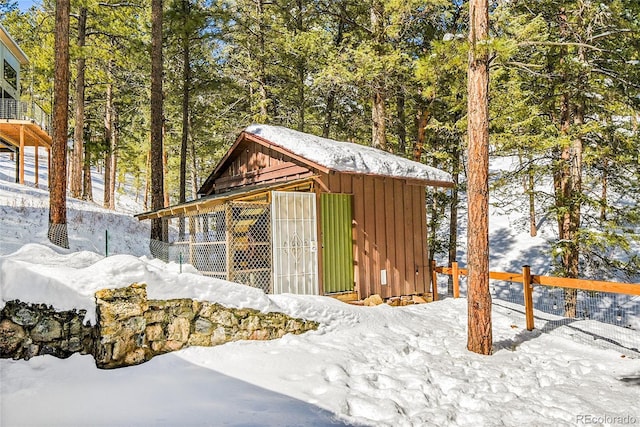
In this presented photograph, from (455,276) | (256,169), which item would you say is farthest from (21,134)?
(455,276)

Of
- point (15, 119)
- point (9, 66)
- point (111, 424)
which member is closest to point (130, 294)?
point (111, 424)

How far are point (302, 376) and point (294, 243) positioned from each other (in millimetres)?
3731

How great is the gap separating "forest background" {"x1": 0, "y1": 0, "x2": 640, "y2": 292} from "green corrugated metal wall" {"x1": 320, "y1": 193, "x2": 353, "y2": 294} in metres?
3.05

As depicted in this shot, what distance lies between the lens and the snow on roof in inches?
331

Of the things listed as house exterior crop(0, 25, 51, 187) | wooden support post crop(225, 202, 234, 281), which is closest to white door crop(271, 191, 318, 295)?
wooden support post crop(225, 202, 234, 281)

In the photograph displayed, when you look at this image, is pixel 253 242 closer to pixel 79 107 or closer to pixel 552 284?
pixel 552 284

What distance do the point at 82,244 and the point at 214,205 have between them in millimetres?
5196

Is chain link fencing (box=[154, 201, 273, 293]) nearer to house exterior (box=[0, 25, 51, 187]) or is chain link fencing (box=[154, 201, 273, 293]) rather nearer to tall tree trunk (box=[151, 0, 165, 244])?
tall tree trunk (box=[151, 0, 165, 244])

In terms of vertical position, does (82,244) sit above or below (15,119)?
below

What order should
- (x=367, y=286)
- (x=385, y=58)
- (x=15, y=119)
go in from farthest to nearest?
(x=15, y=119)
(x=385, y=58)
(x=367, y=286)

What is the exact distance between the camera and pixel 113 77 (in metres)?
20.0

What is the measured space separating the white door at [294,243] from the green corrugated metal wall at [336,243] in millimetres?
332

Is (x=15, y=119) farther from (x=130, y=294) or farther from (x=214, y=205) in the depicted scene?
(x=130, y=294)

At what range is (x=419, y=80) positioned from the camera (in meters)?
9.66
